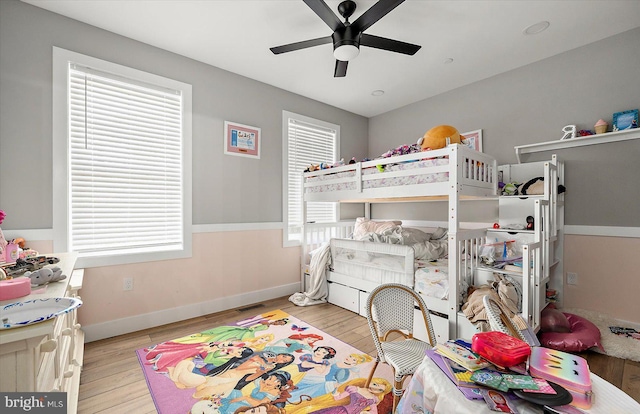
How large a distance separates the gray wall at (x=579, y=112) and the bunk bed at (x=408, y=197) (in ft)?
2.80

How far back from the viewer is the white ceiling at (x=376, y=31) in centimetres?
221

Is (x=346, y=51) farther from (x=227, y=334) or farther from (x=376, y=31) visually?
(x=227, y=334)

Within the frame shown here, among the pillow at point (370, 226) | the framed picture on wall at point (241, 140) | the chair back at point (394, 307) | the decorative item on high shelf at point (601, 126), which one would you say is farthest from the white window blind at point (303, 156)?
the decorative item on high shelf at point (601, 126)

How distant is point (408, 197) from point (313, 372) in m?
1.61

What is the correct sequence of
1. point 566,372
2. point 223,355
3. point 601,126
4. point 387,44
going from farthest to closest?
point 601,126, point 223,355, point 387,44, point 566,372

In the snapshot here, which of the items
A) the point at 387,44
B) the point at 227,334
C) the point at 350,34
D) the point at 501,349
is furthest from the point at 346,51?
the point at 227,334

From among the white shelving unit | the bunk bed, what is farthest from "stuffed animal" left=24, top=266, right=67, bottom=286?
the white shelving unit

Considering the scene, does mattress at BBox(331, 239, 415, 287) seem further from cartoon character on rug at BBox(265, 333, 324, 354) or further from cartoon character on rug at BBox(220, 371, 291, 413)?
cartoon character on rug at BBox(220, 371, 291, 413)

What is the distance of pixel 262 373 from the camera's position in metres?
1.98

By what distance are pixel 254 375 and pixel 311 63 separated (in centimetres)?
295

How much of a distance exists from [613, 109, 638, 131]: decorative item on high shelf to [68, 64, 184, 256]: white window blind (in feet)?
13.4

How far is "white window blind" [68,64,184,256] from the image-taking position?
2441 mm

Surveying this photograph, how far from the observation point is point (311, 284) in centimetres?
351

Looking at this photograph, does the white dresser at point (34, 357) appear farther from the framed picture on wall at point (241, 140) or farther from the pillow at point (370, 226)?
the pillow at point (370, 226)
